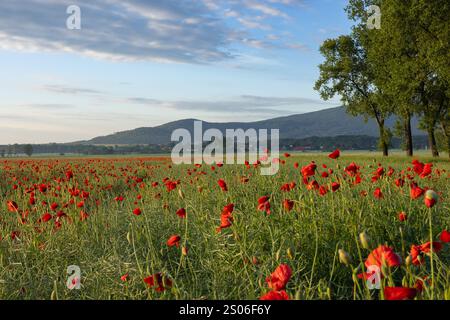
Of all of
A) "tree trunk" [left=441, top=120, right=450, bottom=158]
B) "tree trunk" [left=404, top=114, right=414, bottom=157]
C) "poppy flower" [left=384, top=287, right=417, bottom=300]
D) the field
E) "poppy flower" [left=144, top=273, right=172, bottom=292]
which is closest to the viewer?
"poppy flower" [left=384, top=287, right=417, bottom=300]

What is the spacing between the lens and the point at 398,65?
2756cm

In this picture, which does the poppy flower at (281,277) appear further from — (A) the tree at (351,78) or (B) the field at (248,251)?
(A) the tree at (351,78)

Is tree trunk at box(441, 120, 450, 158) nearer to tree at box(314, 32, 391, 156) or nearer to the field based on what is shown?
tree at box(314, 32, 391, 156)

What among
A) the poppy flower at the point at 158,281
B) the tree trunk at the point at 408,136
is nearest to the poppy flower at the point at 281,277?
the poppy flower at the point at 158,281

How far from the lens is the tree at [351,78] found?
36.3 m

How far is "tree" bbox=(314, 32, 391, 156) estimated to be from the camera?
3631 cm

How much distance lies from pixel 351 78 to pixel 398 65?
31.0 feet

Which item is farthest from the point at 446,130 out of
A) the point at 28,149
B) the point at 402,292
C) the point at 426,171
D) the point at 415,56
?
the point at 28,149

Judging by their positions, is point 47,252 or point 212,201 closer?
point 47,252

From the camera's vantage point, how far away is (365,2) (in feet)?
113

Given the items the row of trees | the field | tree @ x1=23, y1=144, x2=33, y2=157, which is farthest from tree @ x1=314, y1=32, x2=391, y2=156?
tree @ x1=23, y1=144, x2=33, y2=157
